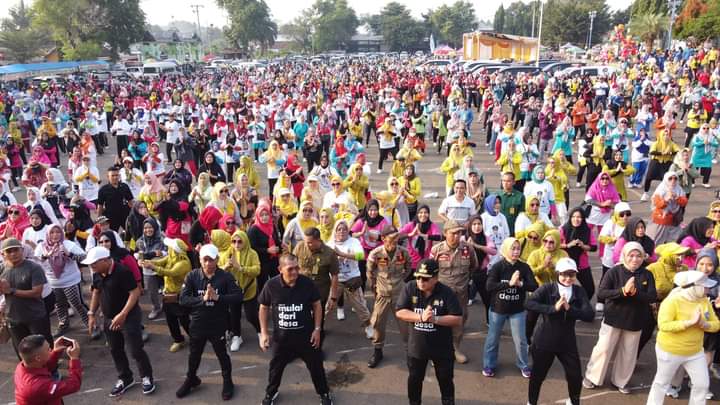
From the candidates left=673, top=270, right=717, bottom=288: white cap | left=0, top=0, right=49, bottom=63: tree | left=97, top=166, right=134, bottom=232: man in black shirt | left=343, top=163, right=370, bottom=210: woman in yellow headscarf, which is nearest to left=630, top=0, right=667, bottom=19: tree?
left=343, top=163, right=370, bottom=210: woman in yellow headscarf

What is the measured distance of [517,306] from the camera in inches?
200

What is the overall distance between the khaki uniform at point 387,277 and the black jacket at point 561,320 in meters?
1.39

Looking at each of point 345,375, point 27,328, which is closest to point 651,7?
point 345,375

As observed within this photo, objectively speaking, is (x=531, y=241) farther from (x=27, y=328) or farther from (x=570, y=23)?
(x=570, y=23)

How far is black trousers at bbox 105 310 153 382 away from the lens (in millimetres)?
5004

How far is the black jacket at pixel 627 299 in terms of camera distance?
4688 millimetres

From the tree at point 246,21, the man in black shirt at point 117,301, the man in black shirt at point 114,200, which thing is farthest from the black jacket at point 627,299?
the tree at point 246,21

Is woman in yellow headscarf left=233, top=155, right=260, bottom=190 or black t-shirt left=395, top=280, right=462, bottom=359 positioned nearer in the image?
black t-shirt left=395, top=280, right=462, bottom=359

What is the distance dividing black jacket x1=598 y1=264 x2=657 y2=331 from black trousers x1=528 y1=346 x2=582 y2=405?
0.63 m

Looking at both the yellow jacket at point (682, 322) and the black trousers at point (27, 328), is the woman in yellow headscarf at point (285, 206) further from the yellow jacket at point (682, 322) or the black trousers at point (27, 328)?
the yellow jacket at point (682, 322)

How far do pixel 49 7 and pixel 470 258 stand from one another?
6434cm

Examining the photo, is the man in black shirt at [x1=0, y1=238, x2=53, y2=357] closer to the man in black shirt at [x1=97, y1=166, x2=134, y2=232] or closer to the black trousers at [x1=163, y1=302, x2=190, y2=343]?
the black trousers at [x1=163, y1=302, x2=190, y2=343]

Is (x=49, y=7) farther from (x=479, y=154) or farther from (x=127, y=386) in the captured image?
(x=127, y=386)

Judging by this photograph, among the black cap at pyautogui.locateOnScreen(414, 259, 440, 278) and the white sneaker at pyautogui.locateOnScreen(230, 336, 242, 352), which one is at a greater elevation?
the black cap at pyautogui.locateOnScreen(414, 259, 440, 278)
